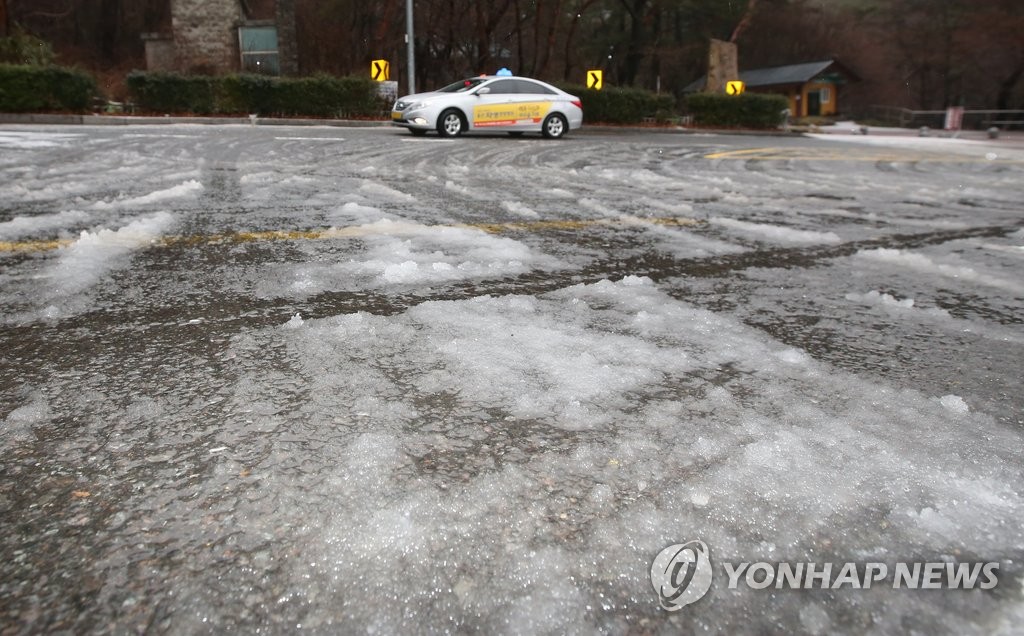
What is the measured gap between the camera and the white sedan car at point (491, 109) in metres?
13.7

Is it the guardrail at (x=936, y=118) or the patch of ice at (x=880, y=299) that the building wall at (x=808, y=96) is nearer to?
the guardrail at (x=936, y=118)

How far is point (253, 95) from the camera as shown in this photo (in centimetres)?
1784

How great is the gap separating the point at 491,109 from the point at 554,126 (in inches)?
67.6

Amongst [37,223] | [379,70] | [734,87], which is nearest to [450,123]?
[379,70]

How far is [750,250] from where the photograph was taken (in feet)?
14.1

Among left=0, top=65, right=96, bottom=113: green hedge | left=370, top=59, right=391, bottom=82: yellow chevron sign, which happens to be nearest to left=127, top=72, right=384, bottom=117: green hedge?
left=370, top=59, right=391, bottom=82: yellow chevron sign

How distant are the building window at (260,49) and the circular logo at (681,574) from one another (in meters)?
28.1

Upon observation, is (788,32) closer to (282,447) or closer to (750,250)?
(750,250)

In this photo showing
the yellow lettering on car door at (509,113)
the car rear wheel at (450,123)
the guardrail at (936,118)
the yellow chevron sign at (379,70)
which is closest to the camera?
the car rear wheel at (450,123)

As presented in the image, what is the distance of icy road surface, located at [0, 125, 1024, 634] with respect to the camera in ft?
4.15

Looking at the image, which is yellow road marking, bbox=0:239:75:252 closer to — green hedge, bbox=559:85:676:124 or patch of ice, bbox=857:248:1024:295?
patch of ice, bbox=857:248:1024:295

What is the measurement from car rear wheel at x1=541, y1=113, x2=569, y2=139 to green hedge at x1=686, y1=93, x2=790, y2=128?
1114 cm

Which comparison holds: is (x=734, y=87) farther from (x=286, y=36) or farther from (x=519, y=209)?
(x=519, y=209)

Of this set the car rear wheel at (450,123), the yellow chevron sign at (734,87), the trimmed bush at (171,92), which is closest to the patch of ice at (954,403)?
the car rear wheel at (450,123)
